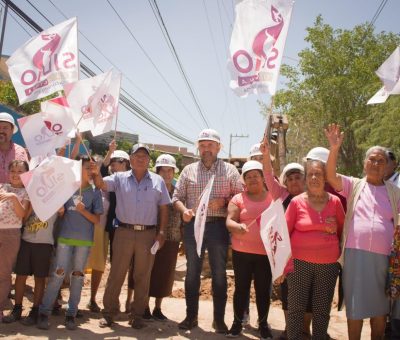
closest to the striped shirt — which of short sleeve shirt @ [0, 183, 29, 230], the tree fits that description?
short sleeve shirt @ [0, 183, 29, 230]

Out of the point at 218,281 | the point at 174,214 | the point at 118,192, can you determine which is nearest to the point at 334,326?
the point at 218,281

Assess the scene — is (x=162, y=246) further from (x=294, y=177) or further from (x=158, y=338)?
(x=294, y=177)

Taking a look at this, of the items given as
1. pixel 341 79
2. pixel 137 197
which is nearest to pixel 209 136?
pixel 137 197

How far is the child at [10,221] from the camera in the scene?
4812 mm

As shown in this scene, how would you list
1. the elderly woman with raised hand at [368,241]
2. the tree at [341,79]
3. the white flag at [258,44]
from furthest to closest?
the tree at [341,79], the white flag at [258,44], the elderly woman with raised hand at [368,241]

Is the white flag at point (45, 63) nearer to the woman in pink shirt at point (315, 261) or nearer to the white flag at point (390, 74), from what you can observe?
the woman in pink shirt at point (315, 261)

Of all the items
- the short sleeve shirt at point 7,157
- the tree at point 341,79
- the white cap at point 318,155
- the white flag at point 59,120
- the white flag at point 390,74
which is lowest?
the short sleeve shirt at point 7,157

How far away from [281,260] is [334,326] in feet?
6.88

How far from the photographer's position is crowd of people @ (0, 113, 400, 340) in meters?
4.14

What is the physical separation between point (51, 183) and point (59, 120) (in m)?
0.85

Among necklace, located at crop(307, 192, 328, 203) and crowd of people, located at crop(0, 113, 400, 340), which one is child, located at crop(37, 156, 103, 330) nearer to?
crowd of people, located at crop(0, 113, 400, 340)

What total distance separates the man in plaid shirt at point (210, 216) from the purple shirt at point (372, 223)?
1533 millimetres

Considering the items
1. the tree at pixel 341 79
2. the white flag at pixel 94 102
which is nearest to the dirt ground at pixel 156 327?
Answer: the white flag at pixel 94 102

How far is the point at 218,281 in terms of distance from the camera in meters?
5.06
